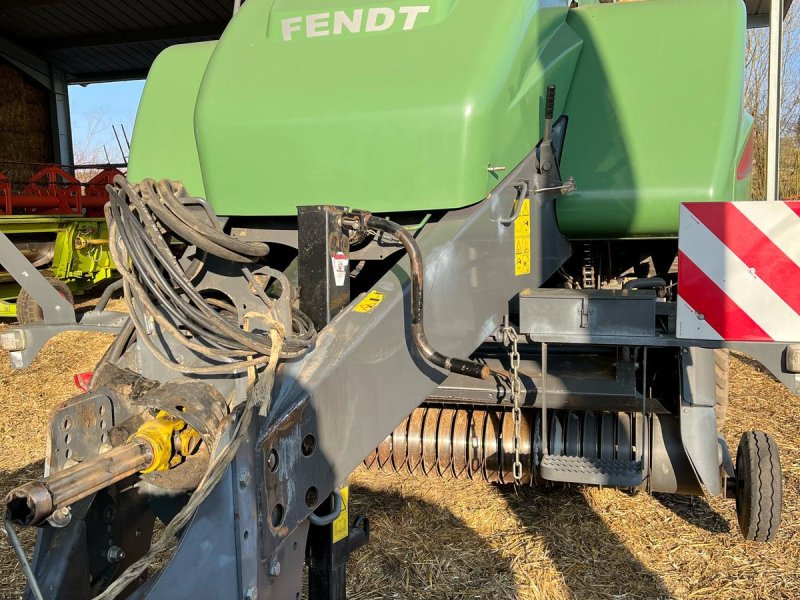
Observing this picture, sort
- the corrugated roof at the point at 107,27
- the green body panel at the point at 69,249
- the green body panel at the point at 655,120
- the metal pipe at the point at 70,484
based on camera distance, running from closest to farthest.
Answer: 1. the metal pipe at the point at 70,484
2. the green body panel at the point at 655,120
3. the green body panel at the point at 69,249
4. the corrugated roof at the point at 107,27

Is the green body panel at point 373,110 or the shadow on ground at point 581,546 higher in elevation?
the green body panel at point 373,110

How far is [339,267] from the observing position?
1.89 m

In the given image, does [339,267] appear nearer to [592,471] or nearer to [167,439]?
[167,439]

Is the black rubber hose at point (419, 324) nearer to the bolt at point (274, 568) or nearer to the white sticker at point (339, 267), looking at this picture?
the white sticker at point (339, 267)

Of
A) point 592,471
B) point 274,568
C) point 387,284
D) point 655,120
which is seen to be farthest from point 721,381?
point 274,568

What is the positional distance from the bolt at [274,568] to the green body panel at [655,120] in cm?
163

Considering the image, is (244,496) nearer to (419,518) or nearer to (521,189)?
(521,189)

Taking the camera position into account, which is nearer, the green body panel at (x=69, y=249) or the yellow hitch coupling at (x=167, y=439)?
the yellow hitch coupling at (x=167, y=439)

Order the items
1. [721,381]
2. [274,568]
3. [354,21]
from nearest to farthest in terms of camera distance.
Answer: [274,568], [354,21], [721,381]

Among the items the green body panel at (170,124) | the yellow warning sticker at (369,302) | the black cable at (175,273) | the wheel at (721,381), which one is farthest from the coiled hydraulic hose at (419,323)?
the wheel at (721,381)

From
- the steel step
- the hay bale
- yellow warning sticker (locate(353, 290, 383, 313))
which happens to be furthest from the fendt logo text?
the hay bale

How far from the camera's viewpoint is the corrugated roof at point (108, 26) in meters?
14.1

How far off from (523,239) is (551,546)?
1.41 meters

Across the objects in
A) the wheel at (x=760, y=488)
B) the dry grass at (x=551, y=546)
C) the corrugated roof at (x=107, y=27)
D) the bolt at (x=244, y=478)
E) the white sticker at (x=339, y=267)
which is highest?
the corrugated roof at (x=107, y=27)
